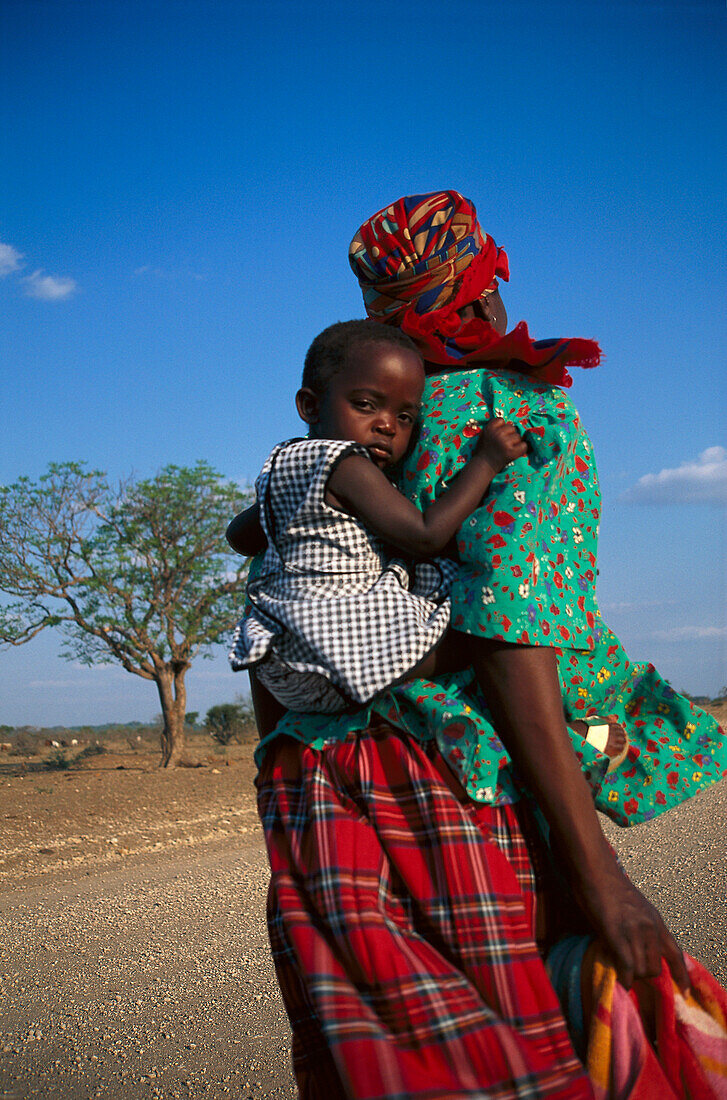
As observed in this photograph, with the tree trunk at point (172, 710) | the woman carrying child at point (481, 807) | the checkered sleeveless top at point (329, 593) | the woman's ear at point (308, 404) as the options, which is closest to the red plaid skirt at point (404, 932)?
the woman carrying child at point (481, 807)

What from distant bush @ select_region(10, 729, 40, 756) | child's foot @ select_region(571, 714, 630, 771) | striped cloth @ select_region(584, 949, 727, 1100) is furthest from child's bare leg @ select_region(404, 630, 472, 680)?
distant bush @ select_region(10, 729, 40, 756)

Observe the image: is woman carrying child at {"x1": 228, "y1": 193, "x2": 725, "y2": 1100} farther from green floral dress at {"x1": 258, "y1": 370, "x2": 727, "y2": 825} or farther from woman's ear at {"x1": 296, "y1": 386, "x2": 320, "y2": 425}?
woman's ear at {"x1": 296, "y1": 386, "x2": 320, "y2": 425}

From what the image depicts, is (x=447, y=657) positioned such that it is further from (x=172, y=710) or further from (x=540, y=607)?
(x=172, y=710)

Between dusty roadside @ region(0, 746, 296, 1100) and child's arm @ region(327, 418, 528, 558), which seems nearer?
child's arm @ region(327, 418, 528, 558)

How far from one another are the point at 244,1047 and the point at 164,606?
51.4 feet

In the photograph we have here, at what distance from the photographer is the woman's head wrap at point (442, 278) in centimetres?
211

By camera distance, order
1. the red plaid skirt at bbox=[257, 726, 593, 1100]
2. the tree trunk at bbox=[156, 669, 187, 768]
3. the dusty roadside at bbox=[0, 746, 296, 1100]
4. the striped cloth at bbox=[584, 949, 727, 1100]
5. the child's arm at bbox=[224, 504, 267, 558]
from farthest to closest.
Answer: the tree trunk at bbox=[156, 669, 187, 768]
the dusty roadside at bbox=[0, 746, 296, 1100]
the child's arm at bbox=[224, 504, 267, 558]
the striped cloth at bbox=[584, 949, 727, 1100]
the red plaid skirt at bbox=[257, 726, 593, 1100]

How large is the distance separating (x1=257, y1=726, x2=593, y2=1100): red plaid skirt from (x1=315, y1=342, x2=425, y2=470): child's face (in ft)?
2.13

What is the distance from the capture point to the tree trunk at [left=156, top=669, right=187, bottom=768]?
18.6 metres

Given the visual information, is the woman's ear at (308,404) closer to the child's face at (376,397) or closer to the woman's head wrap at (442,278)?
the child's face at (376,397)

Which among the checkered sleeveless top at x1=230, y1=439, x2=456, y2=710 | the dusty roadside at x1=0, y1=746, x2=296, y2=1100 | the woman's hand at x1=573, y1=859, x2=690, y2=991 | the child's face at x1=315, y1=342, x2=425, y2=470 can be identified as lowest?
the dusty roadside at x1=0, y1=746, x2=296, y2=1100

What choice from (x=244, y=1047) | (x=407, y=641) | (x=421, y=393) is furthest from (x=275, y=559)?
(x=244, y=1047)

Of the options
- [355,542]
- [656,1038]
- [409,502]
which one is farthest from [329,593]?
[656,1038]

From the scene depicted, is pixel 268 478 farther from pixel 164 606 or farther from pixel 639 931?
pixel 164 606
